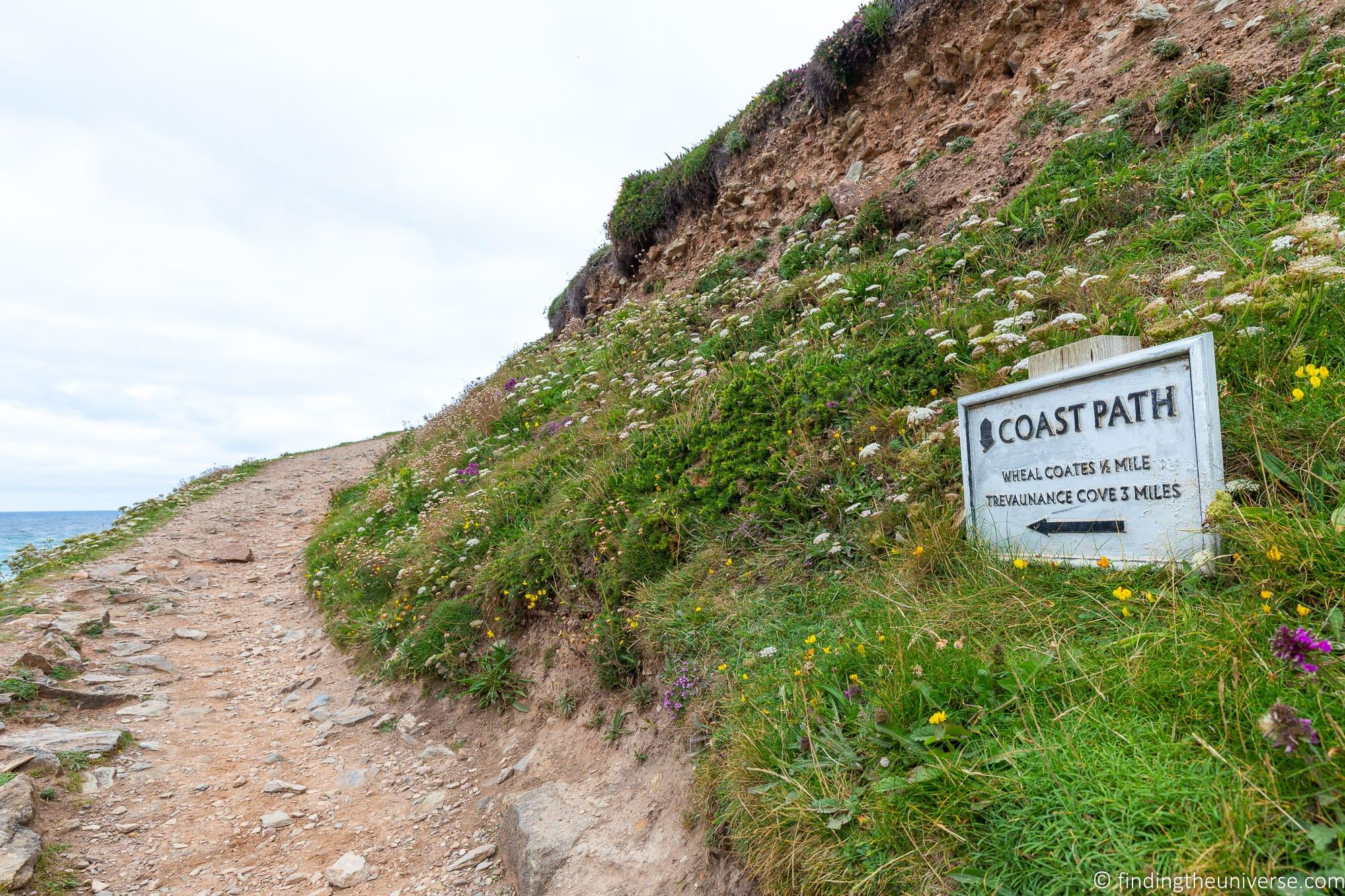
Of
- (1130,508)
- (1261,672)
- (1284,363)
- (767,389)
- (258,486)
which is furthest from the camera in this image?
(258,486)

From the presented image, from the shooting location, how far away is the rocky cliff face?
21.8 feet

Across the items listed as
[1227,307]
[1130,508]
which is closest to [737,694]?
[1130,508]

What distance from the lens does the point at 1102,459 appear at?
2.68m

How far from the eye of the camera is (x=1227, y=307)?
3182 mm

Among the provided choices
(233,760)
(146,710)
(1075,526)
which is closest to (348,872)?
(233,760)

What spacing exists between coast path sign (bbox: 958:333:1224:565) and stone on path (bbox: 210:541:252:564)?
1154 cm

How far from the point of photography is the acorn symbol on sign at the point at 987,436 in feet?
10.3

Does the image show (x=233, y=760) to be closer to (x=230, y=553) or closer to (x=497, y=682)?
(x=497, y=682)

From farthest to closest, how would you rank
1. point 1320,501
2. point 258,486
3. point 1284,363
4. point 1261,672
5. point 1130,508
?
point 258,486
point 1284,363
point 1130,508
point 1320,501
point 1261,672

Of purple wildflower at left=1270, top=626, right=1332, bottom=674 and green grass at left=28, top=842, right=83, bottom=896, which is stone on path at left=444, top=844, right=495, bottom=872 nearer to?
green grass at left=28, top=842, right=83, bottom=896

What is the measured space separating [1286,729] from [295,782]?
17.6 feet

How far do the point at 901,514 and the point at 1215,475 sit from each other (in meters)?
1.46

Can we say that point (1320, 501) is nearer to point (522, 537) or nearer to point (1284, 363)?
point (1284, 363)

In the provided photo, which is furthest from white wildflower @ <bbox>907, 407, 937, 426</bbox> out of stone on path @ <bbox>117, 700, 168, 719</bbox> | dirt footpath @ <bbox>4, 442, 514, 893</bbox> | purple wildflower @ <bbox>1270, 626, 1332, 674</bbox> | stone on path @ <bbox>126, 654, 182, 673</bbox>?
stone on path @ <bbox>126, 654, 182, 673</bbox>
